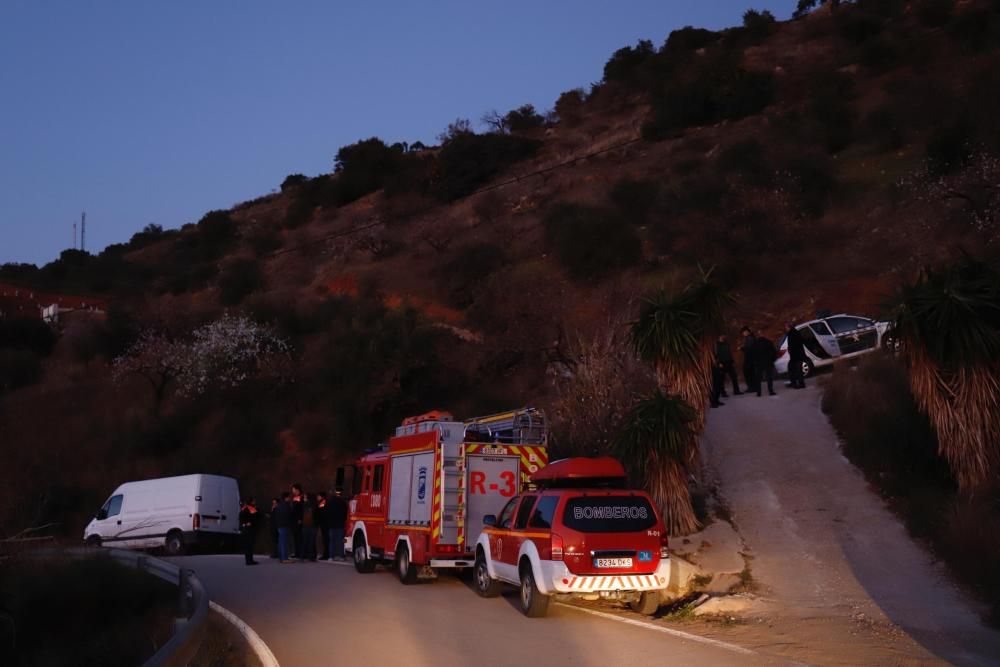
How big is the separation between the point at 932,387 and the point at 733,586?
4568 mm

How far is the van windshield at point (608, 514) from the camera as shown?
1293cm

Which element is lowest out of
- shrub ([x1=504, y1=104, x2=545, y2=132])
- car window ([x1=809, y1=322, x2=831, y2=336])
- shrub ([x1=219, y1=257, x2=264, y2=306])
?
car window ([x1=809, y1=322, x2=831, y2=336])

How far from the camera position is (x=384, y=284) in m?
54.4

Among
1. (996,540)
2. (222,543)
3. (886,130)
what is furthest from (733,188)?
(996,540)

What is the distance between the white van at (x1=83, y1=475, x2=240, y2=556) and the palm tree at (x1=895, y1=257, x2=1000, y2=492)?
20708mm

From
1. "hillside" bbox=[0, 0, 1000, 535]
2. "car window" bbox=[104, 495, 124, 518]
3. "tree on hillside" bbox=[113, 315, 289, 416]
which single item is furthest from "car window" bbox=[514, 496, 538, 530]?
"tree on hillside" bbox=[113, 315, 289, 416]

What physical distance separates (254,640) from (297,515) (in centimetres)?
1309

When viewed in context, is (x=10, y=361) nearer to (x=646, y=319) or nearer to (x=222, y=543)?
(x=222, y=543)

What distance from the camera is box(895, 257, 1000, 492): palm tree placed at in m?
14.9

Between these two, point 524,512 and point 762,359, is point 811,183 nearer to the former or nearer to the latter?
point 762,359

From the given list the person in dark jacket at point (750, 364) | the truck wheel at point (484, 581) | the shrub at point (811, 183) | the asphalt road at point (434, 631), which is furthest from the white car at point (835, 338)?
the shrub at point (811, 183)

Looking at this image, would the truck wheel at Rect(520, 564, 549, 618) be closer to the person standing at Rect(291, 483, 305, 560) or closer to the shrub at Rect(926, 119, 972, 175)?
the person standing at Rect(291, 483, 305, 560)

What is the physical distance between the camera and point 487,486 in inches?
683

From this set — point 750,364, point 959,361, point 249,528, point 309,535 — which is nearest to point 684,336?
point 959,361
